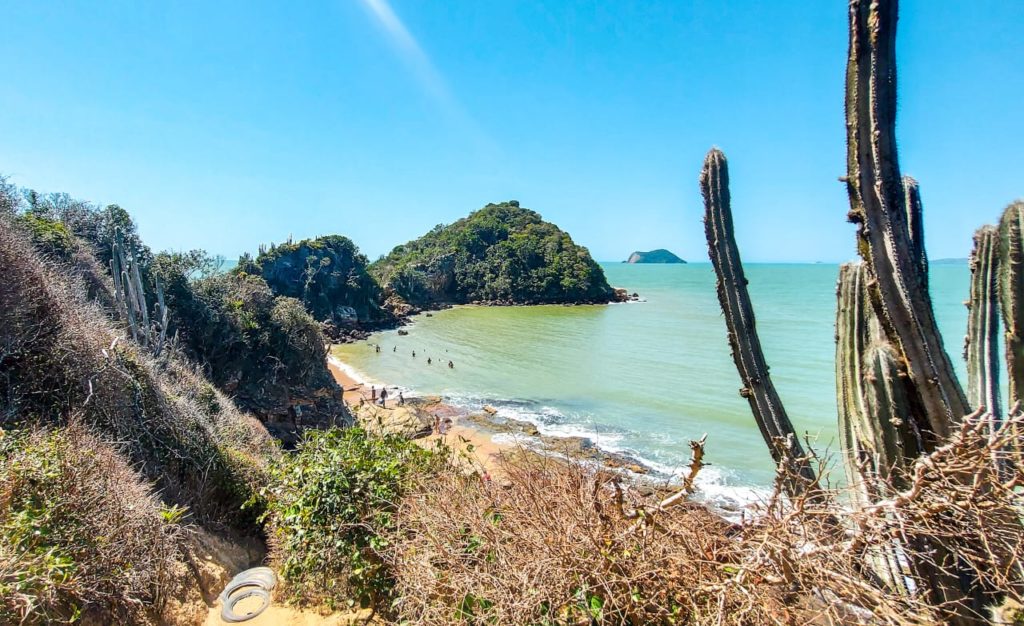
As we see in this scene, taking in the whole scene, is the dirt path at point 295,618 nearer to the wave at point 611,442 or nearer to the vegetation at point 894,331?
the vegetation at point 894,331

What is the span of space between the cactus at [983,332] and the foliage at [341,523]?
4.73m

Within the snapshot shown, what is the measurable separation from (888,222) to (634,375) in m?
19.8

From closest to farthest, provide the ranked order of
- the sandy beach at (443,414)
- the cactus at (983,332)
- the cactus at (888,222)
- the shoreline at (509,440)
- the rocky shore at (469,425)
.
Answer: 1. the cactus at (888,222)
2. the cactus at (983,332)
3. the shoreline at (509,440)
4. the rocky shore at (469,425)
5. the sandy beach at (443,414)

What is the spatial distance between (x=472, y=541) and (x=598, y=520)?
35.8 inches

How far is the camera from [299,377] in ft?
44.9

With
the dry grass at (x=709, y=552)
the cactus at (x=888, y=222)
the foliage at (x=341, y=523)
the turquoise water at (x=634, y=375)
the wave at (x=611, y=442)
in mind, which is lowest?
the wave at (x=611, y=442)

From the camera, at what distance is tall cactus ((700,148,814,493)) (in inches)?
157

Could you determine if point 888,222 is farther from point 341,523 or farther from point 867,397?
point 341,523

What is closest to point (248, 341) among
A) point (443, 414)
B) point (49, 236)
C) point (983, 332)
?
point (49, 236)

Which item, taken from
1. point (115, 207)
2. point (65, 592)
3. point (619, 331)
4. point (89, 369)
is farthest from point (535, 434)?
point (619, 331)

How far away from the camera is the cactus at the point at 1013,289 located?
2.97 meters

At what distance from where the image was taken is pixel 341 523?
13.1 feet

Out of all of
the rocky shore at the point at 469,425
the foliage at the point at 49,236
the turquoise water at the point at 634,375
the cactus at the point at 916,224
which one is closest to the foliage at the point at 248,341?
the rocky shore at the point at 469,425

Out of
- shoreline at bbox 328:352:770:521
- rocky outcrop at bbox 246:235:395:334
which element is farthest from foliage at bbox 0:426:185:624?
rocky outcrop at bbox 246:235:395:334
